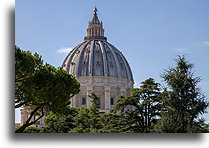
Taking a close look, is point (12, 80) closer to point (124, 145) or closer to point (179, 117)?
point (124, 145)

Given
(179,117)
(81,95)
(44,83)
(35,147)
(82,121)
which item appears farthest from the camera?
(81,95)

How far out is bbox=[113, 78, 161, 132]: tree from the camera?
13317 millimetres

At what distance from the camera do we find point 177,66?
11469 mm

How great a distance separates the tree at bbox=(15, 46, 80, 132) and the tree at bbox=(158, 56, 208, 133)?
10.1 feet

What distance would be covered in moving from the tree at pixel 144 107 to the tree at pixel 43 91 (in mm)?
2928

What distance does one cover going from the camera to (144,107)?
1514 cm

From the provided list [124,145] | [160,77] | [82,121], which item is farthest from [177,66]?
[82,121]

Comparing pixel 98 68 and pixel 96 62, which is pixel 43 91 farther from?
pixel 96 62

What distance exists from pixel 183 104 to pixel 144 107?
4.73m

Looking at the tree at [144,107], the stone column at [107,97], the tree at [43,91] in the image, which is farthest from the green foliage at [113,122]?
the stone column at [107,97]

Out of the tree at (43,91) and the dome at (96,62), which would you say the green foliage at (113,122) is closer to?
the tree at (43,91)

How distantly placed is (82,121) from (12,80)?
12.0m

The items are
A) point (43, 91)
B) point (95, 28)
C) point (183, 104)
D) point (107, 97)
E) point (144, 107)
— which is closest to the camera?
point (183, 104)

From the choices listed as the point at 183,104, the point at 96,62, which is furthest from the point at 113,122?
the point at 96,62
